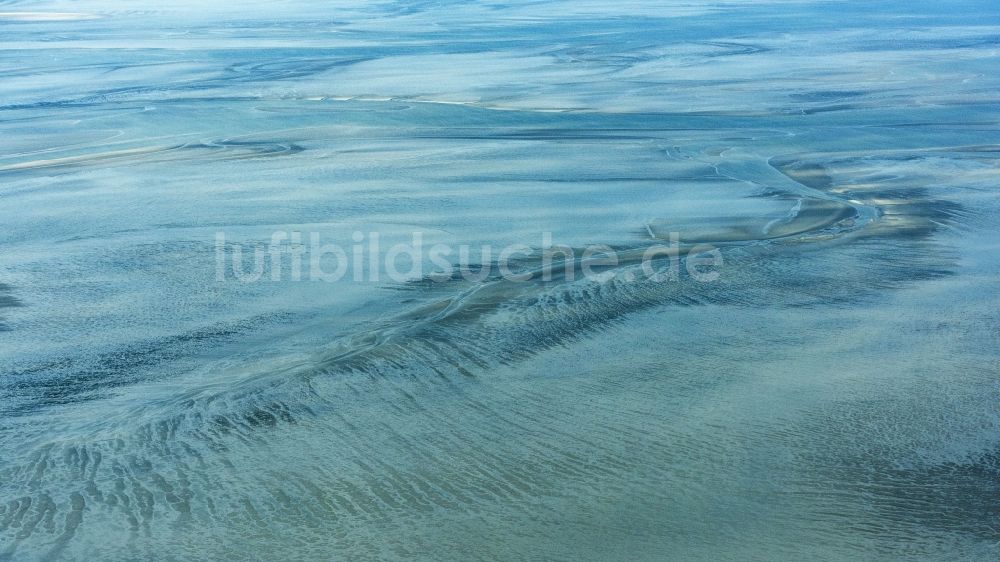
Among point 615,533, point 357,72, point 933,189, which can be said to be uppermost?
point 357,72

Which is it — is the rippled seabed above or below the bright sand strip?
below

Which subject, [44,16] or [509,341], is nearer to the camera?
[509,341]

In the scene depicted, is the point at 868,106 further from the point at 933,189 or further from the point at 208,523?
the point at 208,523

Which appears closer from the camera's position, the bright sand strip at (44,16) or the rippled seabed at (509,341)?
the rippled seabed at (509,341)

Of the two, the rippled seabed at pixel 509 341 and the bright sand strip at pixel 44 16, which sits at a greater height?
the bright sand strip at pixel 44 16

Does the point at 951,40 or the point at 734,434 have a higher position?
the point at 951,40

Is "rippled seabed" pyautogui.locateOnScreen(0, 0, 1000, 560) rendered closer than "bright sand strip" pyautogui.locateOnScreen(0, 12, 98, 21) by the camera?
Yes

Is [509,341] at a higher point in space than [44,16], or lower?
lower

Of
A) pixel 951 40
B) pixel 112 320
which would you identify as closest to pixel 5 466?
pixel 112 320
